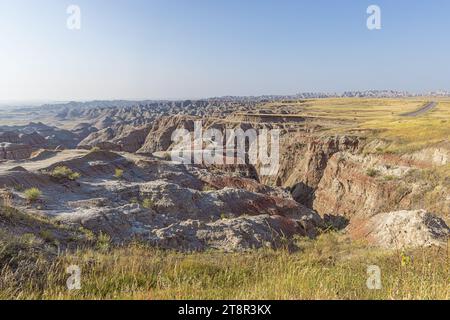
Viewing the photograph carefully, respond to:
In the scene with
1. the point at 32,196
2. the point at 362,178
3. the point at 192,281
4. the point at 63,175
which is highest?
the point at 192,281

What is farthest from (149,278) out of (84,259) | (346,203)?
(346,203)

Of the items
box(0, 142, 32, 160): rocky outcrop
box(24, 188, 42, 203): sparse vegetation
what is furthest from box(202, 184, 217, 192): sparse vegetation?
box(0, 142, 32, 160): rocky outcrop

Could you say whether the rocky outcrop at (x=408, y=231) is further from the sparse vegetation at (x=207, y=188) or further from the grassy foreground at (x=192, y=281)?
the sparse vegetation at (x=207, y=188)

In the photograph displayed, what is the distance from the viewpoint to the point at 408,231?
14.3 m

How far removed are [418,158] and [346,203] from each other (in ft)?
24.8

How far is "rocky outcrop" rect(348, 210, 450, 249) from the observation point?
42.7 feet

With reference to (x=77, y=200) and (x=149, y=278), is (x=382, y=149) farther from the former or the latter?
(x=149, y=278)

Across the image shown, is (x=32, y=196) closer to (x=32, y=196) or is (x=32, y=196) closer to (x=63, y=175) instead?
(x=32, y=196)

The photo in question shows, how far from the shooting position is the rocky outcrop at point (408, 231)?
1301 cm

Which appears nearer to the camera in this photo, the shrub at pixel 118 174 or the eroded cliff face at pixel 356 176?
the shrub at pixel 118 174

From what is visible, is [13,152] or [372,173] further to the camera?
[13,152]

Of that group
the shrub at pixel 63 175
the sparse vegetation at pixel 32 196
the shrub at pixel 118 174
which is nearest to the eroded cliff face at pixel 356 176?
the shrub at pixel 118 174

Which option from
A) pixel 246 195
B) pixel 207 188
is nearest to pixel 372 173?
pixel 246 195

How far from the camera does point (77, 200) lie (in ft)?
59.2
